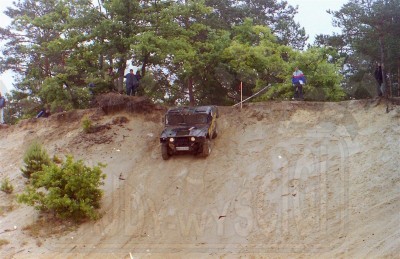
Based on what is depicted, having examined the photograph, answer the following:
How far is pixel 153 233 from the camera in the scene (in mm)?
14133

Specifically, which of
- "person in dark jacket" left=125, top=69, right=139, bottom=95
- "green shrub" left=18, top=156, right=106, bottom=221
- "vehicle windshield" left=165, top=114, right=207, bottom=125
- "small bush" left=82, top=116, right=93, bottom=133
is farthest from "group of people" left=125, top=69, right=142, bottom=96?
"green shrub" left=18, top=156, right=106, bottom=221

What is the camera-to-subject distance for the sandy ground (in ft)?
42.4

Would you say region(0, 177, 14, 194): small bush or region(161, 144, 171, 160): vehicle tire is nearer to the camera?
region(0, 177, 14, 194): small bush

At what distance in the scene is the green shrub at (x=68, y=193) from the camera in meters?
14.6

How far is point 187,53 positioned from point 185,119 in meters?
5.95

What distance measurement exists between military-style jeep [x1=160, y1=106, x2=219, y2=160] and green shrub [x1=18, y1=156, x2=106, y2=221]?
3.50 meters

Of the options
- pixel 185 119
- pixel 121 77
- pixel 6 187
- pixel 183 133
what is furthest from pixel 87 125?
pixel 183 133

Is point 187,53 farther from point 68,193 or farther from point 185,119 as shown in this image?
point 68,193

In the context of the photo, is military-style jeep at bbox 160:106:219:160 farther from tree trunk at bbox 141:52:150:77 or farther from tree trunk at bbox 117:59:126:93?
tree trunk at bbox 117:59:126:93

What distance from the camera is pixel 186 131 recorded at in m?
17.7

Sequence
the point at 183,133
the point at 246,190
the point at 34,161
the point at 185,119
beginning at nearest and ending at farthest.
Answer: the point at 246,190 → the point at 183,133 → the point at 34,161 → the point at 185,119

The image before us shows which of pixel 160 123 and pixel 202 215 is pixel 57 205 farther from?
pixel 160 123

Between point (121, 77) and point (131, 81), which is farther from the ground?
point (121, 77)

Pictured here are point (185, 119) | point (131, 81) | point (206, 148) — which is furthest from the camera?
point (131, 81)
